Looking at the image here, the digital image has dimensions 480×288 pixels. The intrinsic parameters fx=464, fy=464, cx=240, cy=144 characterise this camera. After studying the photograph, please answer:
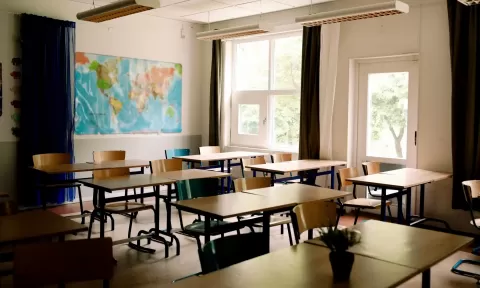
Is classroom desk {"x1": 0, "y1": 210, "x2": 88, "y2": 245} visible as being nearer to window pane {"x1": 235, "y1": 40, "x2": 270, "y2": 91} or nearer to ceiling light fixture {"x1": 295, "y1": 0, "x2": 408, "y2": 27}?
ceiling light fixture {"x1": 295, "y1": 0, "x2": 408, "y2": 27}

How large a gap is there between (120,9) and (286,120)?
11.3 feet

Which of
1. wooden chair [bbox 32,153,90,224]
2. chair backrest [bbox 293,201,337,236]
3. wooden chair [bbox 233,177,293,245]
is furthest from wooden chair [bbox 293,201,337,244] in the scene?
wooden chair [bbox 32,153,90,224]

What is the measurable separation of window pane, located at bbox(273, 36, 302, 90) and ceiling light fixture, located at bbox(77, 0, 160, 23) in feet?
9.79

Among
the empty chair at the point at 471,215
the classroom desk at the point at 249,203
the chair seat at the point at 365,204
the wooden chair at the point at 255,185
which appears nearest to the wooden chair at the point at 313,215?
the classroom desk at the point at 249,203

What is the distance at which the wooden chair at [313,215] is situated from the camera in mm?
2910

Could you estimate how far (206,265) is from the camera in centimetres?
217

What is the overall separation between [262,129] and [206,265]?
5.98 m

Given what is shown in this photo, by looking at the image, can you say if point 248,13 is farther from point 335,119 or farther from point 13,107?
point 13,107

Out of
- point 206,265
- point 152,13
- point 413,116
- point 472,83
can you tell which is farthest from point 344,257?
point 152,13

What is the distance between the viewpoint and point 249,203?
11.8 ft

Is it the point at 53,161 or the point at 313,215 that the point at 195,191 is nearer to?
the point at 313,215

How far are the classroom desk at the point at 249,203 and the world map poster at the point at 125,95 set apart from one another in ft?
13.4

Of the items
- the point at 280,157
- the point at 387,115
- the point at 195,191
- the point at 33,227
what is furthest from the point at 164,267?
the point at 387,115

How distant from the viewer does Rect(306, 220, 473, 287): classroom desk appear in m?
2.28
